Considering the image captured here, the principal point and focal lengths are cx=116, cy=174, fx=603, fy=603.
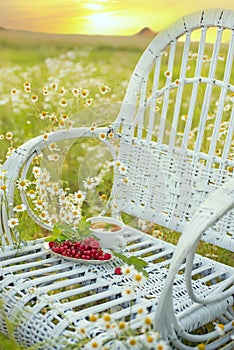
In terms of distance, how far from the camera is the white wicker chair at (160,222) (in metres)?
1.67

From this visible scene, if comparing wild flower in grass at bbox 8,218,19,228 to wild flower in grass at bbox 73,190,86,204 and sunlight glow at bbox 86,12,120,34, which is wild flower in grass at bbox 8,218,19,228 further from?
sunlight glow at bbox 86,12,120,34

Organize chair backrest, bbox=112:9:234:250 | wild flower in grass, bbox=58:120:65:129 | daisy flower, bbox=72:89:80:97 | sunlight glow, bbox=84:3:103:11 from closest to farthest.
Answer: chair backrest, bbox=112:9:234:250 < wild flower in grass, bbox=58:120:65:129 < daisy flower, bbox=72:89:80:97 < sunlight glow, bbox=84:3:103:11

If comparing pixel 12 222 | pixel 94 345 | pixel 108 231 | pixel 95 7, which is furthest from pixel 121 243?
pixel 95 7

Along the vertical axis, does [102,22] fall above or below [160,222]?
above

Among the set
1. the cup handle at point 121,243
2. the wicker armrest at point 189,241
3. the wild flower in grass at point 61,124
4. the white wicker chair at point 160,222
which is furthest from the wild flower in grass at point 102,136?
the wicker armrest at point 189,241

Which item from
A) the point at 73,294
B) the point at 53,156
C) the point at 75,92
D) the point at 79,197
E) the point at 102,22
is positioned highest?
the point at 102,22

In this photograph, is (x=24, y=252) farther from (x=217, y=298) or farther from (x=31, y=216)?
(x=217, y=298)

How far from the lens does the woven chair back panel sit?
7.57ft

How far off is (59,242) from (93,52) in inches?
199

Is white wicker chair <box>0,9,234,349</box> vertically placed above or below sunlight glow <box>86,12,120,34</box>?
below

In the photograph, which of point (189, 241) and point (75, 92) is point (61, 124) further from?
point (189, 241)

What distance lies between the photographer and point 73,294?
1.85 meters

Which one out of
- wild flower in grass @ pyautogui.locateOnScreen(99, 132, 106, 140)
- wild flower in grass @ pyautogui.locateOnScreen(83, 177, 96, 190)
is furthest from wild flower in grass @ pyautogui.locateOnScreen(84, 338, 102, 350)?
wild flower in grass @ pyautogui.locateOnScreen(99, 132, 106, 140)

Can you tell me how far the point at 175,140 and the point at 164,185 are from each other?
0.65 feet
